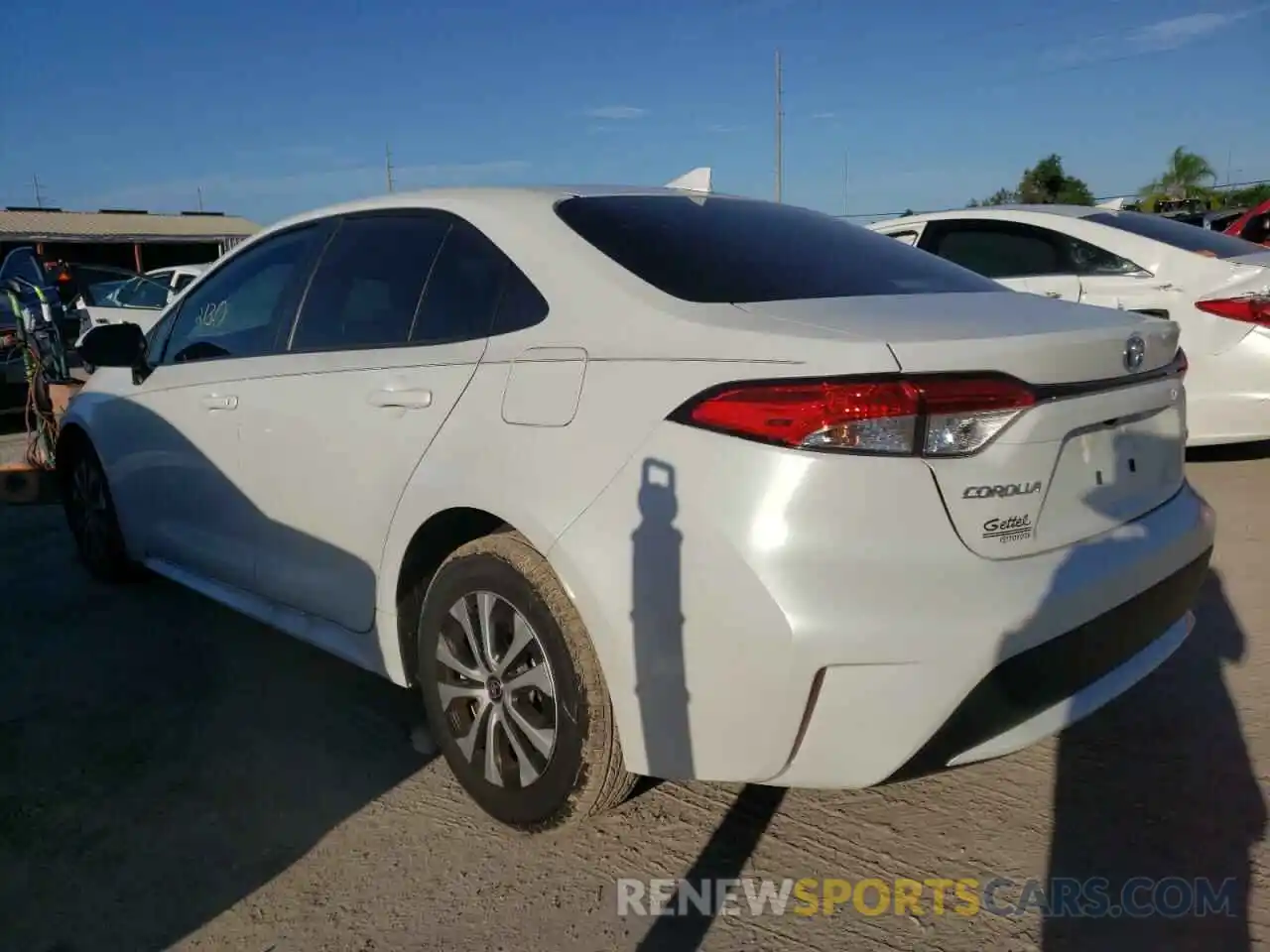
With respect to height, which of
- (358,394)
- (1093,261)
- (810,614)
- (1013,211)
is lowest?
(810,614)

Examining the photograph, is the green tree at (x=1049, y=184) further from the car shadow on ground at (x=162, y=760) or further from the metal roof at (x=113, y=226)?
the car shadow on ground at (x=162, y=760)

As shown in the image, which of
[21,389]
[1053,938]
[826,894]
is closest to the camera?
[1053,938]

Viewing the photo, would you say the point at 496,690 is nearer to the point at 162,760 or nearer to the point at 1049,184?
the point at 162,760

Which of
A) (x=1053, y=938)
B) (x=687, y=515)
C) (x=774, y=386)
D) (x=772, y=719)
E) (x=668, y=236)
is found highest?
(x=668, y=236)

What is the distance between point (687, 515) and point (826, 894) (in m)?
0.97

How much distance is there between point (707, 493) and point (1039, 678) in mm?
781

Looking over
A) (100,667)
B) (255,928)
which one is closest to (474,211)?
(255,928)

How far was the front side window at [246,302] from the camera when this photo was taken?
11.7 feet

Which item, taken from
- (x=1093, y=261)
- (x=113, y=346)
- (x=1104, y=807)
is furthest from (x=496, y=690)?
(x=1093, y=261)

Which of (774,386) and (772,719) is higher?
(774,386)

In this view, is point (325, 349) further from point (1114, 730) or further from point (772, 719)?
point (1114, 730)

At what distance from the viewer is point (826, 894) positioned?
7.95ft

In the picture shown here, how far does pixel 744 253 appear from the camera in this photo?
2.78m

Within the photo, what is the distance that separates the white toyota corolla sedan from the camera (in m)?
2.06
